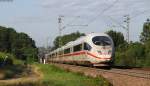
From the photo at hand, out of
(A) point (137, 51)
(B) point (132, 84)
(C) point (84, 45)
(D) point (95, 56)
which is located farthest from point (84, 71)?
(A) point (137, 51)

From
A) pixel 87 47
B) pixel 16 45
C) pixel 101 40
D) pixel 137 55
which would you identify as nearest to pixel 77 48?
pixel 87 47

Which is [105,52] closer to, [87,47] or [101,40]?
[101,40]

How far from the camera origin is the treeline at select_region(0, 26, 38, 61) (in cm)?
13775

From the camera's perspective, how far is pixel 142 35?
89.1m

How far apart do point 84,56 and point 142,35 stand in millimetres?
53313

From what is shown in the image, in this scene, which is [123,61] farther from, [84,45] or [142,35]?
[142,35]

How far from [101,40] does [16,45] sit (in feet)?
374

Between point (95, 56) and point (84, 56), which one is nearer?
point (95, 56)

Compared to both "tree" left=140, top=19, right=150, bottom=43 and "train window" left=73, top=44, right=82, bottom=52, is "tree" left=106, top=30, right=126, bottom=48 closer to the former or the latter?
"tree" left=140, top=19, right=150, bottom=43

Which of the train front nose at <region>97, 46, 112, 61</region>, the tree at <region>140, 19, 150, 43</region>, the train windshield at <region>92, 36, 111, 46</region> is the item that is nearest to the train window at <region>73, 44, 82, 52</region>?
the train windshield at <region>92, 36, 111, 46</region>

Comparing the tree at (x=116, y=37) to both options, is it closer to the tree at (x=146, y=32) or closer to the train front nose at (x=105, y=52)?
the tree at (x=146, y=32)

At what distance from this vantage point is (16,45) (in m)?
148

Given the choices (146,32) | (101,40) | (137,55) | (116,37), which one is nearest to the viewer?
(101,40)

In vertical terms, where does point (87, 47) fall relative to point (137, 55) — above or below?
below
